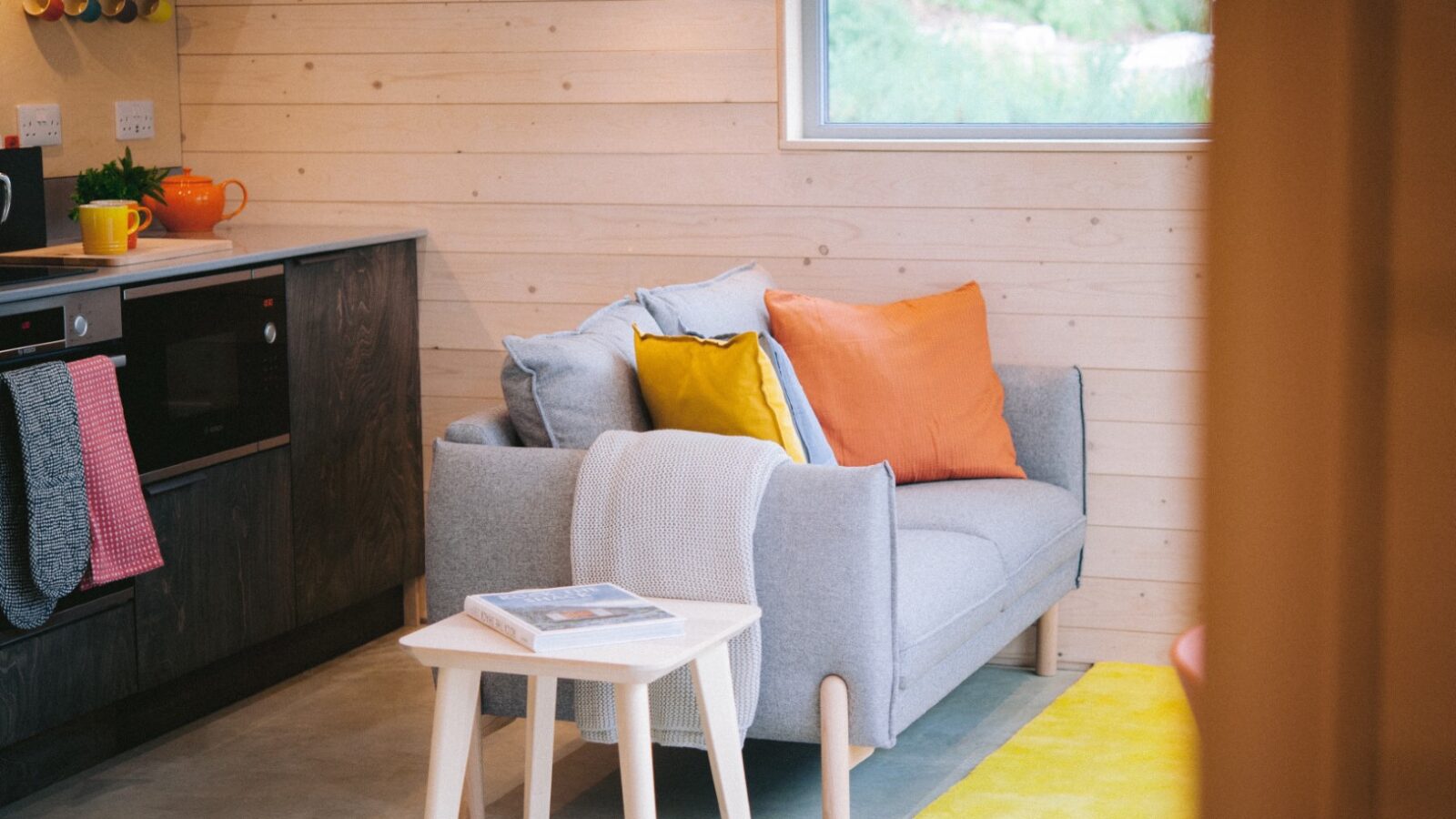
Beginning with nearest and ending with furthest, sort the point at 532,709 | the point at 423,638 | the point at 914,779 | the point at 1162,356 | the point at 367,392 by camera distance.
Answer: the point at 423,638 < the point at 532,709 < the point at 914,779 < the point at 1162,356 < the point at 367,392

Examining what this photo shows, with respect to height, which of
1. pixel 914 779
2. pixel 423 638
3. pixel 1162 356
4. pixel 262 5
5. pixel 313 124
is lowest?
pixel 914 779

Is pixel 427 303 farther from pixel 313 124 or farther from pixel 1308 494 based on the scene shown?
pixel 1308 494

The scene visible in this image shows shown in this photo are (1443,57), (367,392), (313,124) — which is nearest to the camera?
(1443,57)

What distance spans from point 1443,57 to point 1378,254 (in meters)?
0.06

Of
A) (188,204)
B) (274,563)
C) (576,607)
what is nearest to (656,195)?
(188,204)

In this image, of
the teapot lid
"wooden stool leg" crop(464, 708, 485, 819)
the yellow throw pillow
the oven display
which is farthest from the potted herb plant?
"wooden stool leg" crop(464, 708, 485, 819)

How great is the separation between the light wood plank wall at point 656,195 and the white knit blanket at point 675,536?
1.23 metres

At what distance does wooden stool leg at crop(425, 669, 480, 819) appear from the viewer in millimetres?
2115

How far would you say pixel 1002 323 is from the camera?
11.4ft

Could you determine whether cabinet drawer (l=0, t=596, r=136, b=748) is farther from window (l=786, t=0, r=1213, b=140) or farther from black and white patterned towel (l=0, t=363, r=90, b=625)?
window (l=786, t=0, r=1213, b=140)

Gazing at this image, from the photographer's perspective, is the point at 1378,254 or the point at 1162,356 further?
the point at 1162,356

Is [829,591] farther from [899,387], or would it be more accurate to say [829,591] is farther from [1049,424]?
[1049,424]

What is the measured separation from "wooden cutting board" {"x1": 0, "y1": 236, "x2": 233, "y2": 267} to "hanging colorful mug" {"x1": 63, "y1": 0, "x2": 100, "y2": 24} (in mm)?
576

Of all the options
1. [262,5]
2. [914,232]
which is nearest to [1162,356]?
[914,232]
